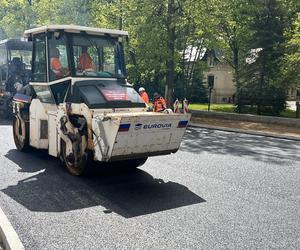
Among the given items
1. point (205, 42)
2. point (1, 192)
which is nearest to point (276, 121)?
point (205, 42)

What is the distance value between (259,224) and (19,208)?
3.66 metres

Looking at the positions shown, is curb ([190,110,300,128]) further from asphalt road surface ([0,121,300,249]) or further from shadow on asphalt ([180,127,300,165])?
asphalt road surface ([0,121,300,249])

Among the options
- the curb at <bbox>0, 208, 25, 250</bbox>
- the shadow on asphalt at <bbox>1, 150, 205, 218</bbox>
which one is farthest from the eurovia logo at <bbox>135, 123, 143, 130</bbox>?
the curb at <bbox>0, 208, 25, 250</bbox>

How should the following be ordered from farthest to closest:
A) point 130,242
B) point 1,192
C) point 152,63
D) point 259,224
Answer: point 152,63, point 1,192, point 259,224, point 130,242

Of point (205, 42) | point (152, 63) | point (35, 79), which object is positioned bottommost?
point (35, 79)

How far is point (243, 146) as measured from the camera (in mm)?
12047

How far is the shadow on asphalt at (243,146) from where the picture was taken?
10507mm

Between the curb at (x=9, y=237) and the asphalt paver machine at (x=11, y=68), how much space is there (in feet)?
42.1

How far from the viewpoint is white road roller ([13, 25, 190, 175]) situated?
6.64m

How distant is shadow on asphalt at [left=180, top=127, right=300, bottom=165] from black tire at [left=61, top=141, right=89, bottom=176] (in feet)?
14.0

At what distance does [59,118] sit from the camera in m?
7.77

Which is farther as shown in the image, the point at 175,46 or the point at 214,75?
the point at 214,75

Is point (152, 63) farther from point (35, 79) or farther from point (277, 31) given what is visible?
point (35, 79)

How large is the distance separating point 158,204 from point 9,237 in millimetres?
2467
